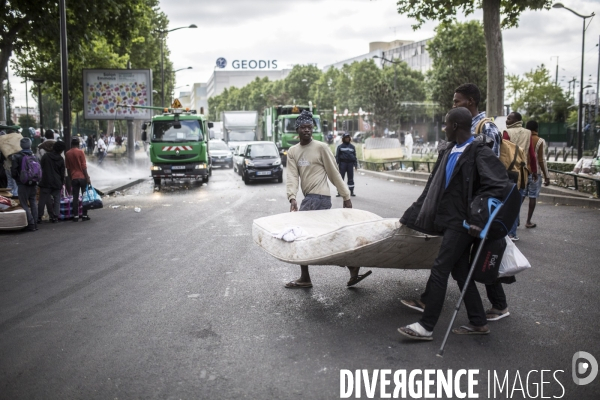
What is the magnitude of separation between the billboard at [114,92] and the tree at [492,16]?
1472cm

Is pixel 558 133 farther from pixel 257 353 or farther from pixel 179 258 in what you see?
pixel 257 353

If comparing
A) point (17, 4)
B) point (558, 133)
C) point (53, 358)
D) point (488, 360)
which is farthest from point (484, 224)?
point (558, 133)

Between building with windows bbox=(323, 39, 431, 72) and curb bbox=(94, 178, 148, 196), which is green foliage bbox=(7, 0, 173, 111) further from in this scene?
building with windows bbox=(323, 39, 431, 72)

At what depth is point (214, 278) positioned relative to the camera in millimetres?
7320

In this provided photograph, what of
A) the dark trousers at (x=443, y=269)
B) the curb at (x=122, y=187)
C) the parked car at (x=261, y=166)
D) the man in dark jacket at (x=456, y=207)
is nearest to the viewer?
the man in dark jacket at (x=456, y=207)

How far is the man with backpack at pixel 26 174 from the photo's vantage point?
11.7 meters

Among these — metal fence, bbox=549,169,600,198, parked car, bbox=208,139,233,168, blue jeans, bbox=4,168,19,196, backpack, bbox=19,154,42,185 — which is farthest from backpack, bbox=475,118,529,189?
parked car, bbox=208,139,233,168

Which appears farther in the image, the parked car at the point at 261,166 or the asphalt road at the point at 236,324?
the parked car at the point at 261,166

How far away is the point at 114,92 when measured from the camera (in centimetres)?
3072

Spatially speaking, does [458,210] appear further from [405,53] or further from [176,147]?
[405,53]

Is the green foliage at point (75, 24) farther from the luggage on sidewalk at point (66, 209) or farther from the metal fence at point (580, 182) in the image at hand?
the metal fence at point (580, 182)

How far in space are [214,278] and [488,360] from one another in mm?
3771

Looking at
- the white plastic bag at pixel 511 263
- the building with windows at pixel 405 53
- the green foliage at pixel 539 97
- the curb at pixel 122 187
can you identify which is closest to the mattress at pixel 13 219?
the curb at pixel 122 187

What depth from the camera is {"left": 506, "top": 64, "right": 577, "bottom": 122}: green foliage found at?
2174 inches
